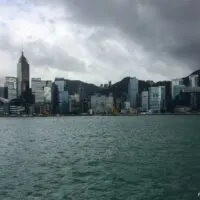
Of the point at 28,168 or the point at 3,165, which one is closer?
the point at 28,168

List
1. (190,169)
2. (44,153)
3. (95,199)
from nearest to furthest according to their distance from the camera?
(95,199)
(190,169)
(44,153)

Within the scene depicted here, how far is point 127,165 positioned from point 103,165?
2.54m

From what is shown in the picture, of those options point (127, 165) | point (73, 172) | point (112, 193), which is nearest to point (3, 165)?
point (73, 172)

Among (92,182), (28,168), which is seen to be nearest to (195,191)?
(92,182)

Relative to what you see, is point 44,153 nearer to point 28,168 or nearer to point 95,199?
point 28,168

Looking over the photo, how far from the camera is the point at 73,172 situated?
128 ft

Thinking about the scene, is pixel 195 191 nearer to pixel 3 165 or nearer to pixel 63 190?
pixel 63 190

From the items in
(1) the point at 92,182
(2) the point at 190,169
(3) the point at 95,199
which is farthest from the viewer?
(2) the point at 190,169

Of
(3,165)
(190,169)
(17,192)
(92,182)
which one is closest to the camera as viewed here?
(17,192)

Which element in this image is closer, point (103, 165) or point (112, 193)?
point (112, 193)

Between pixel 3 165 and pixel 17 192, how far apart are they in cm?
1488

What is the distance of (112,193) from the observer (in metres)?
29.9

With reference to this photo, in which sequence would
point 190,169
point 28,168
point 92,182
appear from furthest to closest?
point 28,168
point 190,169
point 92,182

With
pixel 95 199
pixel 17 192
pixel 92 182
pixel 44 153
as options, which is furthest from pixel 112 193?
pixel 44 153
